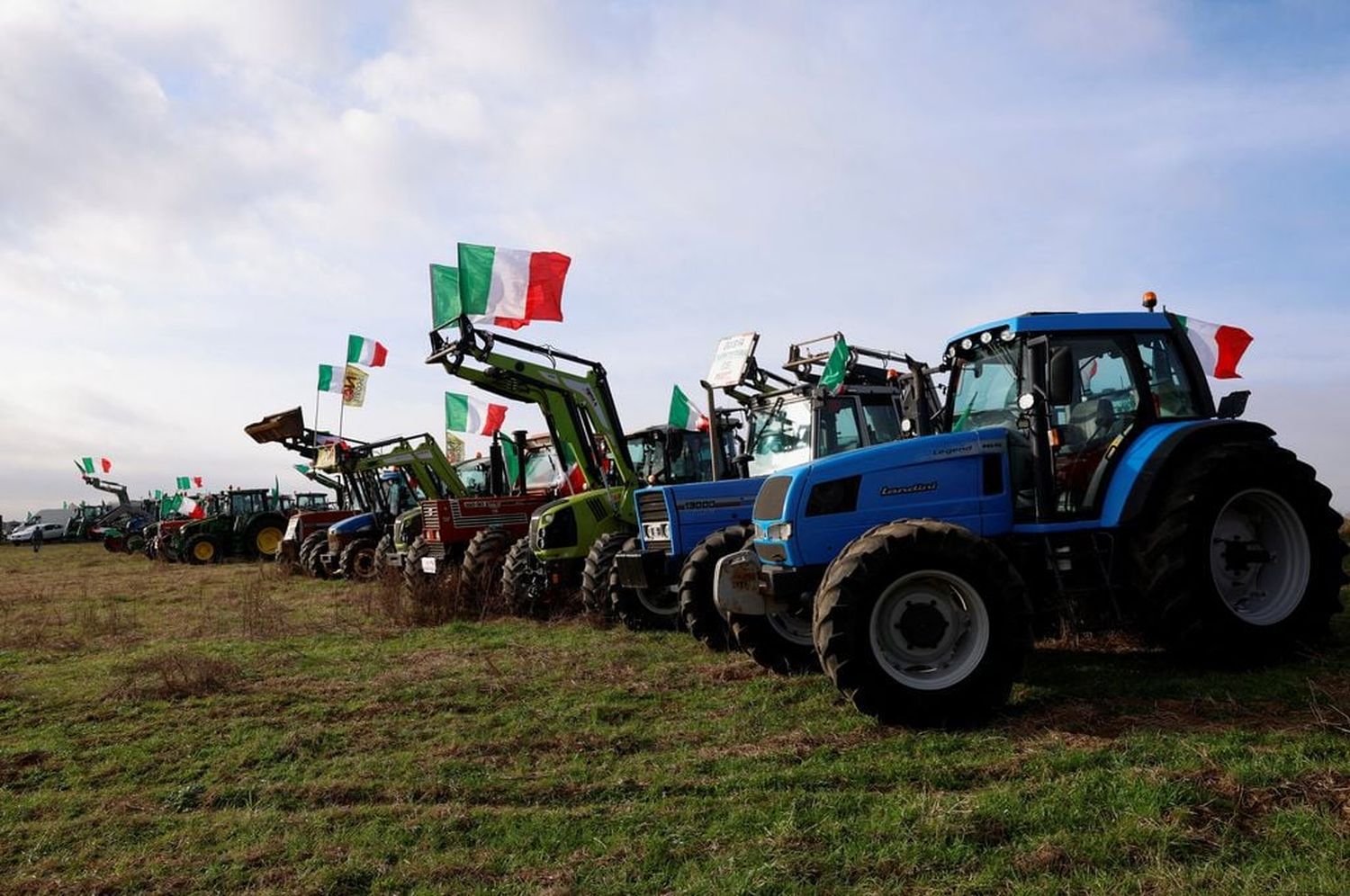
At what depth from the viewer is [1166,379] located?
654cm

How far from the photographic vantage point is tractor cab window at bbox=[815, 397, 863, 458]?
8188 millimetres

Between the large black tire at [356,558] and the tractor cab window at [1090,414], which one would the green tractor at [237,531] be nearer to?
the large black tire at [356,558]

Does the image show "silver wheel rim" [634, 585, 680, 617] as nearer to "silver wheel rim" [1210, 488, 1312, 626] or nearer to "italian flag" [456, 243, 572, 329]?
"italian flag" [456, 243, 572, 329]

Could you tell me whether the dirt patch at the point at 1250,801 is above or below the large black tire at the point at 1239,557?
below

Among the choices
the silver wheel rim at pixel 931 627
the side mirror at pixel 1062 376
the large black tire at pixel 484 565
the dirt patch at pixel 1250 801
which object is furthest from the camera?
the large black tire at pixel 484 565

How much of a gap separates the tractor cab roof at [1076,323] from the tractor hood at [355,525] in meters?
14.4

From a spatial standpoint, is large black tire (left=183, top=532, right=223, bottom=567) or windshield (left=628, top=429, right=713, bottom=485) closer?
windshield (left=628, top=429, right=713, bottom=485)

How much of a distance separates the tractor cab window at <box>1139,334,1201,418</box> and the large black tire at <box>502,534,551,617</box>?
258 inches

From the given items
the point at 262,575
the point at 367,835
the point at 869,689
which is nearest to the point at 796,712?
the point at 869,689

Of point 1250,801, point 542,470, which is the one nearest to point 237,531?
point 542,470

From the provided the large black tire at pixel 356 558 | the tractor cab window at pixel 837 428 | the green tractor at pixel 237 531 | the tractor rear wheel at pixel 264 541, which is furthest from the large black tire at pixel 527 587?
the tractor rear wheel at pixel 264 541

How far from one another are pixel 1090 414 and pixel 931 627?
79.7 inches

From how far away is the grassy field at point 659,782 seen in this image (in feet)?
11.2

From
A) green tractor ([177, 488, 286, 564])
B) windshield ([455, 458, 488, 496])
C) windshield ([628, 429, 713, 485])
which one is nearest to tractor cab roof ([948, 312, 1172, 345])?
windshield ([628, 429, 713, 485])
